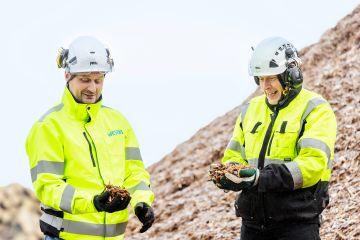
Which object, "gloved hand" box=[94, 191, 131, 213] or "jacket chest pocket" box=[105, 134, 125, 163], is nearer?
"gloved hand" box=[94, 191, 131, 213]

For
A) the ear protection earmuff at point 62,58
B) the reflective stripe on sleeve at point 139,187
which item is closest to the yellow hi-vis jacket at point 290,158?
the reflective stripe on sleeve at point 139,187

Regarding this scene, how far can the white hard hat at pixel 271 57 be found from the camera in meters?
5.88

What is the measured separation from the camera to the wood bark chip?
517cm

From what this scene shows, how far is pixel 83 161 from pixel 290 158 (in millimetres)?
1564

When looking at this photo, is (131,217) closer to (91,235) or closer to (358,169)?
(358,169)

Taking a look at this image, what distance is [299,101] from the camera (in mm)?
5828

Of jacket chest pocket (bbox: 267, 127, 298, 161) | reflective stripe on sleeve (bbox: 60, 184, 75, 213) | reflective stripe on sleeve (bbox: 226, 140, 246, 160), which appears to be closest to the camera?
reflective stripe on sleeve (bbox: 60, 184, 75, 213)

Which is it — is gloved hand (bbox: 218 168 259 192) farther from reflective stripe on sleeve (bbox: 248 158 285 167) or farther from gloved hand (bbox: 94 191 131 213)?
gloved hand (bbox: 94 191 131 213)

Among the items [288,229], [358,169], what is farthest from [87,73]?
[358,169]

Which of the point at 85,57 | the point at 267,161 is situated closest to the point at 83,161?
the point at 85,57

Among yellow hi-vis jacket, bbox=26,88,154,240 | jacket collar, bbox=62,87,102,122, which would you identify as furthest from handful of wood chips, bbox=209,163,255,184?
jacket collar, bbox=62,87,102,122

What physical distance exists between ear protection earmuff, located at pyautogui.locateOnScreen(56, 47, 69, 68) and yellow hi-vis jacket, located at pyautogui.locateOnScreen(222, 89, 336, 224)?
1525 millimetres

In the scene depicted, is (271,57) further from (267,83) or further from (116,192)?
(116,192)

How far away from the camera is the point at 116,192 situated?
519 centimetres
